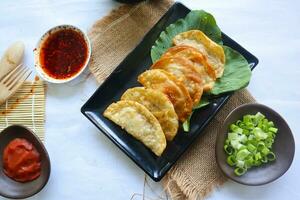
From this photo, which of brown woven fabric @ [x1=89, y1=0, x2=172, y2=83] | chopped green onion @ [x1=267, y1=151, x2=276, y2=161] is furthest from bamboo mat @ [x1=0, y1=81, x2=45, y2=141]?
chopped green onion @ [x1=267, y1=151, x2=276, y2=161]

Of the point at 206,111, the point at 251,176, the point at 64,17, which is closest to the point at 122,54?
the point at 64,17

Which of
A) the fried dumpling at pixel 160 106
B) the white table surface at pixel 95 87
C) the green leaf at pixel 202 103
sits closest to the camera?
the fried dumpling at pixel 160 106

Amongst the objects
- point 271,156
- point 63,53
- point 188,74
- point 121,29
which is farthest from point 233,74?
point 63,53

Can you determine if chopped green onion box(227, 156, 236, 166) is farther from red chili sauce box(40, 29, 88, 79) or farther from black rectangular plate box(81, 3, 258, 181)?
red chili sauce box(40, 29, 88, 79)

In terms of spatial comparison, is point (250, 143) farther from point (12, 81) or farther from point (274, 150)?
point (12, 81)

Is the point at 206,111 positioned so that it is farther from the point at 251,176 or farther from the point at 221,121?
the point at 251,176

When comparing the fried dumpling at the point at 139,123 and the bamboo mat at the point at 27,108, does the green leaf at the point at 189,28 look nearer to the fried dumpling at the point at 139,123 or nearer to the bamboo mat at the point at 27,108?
the fried dumpling at the point at 139,123

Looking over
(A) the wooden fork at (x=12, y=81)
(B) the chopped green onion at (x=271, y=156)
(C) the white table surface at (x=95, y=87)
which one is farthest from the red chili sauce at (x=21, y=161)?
(B) the chopped green onion at (x=271, y=156)
